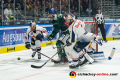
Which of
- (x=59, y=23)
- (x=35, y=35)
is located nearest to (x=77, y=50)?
(x=59, y=23)

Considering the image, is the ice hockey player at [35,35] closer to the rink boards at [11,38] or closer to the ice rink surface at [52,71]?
the ice rink surface at [52,71]

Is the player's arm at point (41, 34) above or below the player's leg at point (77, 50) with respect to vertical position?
above

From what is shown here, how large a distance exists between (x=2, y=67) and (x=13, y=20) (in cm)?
353

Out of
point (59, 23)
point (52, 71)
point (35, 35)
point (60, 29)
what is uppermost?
point (59, 23)

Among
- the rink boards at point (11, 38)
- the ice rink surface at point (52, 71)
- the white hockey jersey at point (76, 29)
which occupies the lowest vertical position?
the ice rink surface at point (52, 71)

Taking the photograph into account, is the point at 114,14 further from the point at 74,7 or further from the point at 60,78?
the point at 60,78

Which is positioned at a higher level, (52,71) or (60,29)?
(60,29)

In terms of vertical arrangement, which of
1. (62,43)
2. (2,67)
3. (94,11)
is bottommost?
(2,67)

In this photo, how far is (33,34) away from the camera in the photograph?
7.28 m

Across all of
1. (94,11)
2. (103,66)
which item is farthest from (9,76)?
(94,11)

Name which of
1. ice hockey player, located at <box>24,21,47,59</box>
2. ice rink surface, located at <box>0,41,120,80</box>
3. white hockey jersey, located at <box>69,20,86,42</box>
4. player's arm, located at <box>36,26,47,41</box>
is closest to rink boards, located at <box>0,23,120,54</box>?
ice hockey player, located at <box>24,21,47,59</box>

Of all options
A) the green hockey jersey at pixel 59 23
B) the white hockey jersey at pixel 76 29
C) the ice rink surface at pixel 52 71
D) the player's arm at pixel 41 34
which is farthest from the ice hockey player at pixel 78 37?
the player's arm at pixel 41 34

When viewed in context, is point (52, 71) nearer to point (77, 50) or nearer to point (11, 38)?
point (77, 50)

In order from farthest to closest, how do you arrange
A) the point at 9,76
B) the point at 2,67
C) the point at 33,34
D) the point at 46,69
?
1. the point at 33,34
2. the point at 2,67
3. the point at 46,69
4. the point at 9,76
